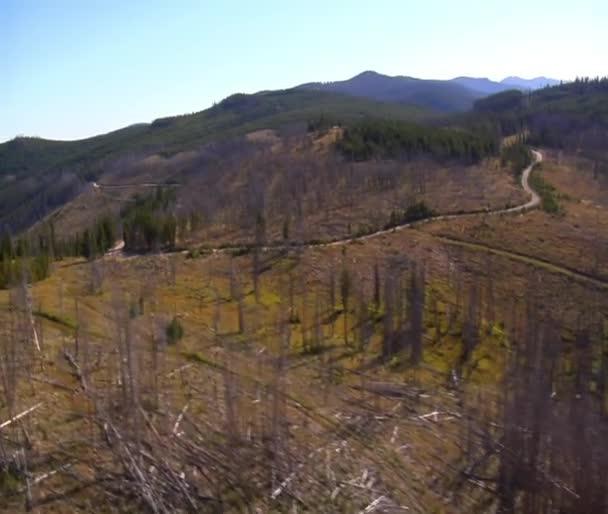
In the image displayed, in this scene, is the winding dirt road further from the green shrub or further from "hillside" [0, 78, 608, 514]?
the green shrub

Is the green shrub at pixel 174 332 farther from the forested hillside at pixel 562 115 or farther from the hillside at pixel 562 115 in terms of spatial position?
the forested hillside at pixel 562 115

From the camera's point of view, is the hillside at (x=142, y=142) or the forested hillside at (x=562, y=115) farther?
the hillside at (x=142, y=142)

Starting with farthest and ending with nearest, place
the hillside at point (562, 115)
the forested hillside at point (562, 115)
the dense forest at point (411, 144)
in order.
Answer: the forested hillside at point (562, 115), the hillside at point (562, 115), the dense forest at point (411, 144)

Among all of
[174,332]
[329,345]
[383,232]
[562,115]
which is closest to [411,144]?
[383,232]

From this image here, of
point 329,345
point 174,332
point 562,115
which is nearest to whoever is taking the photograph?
point 174,332

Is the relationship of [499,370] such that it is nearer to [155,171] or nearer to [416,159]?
[416,159]

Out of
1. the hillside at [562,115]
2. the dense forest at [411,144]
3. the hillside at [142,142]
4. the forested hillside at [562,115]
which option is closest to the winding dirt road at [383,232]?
the dense forest at [411,144]

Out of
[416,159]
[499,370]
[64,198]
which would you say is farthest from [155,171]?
[499,370]

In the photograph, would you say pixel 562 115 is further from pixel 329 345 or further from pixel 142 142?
pixel 329 345

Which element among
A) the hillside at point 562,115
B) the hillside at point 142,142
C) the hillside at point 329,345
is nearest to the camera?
the hillside at point 329,345

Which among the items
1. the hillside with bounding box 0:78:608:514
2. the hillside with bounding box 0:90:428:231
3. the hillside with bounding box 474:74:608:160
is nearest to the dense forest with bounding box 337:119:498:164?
the hillside with bounding box 0:78:608:514

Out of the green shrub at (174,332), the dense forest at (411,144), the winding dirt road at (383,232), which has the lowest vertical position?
the winding dirt road at (383,232)
